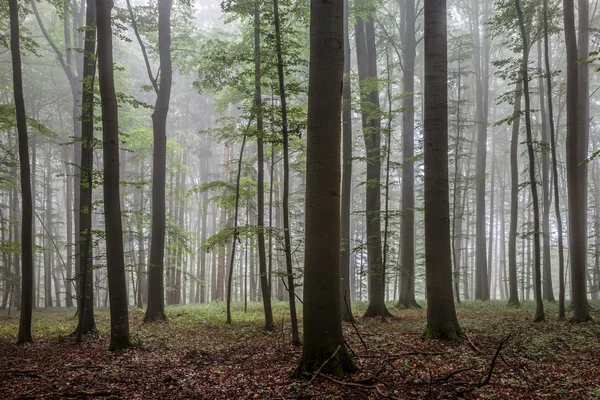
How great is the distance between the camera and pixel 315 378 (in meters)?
4.92

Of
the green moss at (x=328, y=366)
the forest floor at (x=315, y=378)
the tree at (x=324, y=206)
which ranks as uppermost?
the tree at (x=324, y=206)

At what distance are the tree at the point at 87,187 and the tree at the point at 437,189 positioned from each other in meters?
7.26

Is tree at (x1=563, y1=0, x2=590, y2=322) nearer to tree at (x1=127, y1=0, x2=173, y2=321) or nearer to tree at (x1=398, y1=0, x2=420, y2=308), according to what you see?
tree at (x1=398, y1=0, x2=420, y2=308)

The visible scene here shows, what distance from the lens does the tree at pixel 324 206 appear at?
516 centimetres

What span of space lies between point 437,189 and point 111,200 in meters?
6.43

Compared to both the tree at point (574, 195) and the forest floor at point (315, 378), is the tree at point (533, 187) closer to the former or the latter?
the forest floor at point (315, 378)

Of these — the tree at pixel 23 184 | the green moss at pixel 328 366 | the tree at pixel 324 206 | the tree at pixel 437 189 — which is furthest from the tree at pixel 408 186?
the tree at pixel 23 184

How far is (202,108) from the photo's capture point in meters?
32.3

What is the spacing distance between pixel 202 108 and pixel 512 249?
24.1 meters

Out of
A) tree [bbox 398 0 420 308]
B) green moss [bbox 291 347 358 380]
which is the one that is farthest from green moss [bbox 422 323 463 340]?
tree [bbox 398 0 420 308]

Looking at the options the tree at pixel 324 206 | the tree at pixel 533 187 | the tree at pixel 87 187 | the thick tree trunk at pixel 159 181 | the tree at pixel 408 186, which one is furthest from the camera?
the tree at pixel 408 186

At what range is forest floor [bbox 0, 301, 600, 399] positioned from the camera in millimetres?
4723

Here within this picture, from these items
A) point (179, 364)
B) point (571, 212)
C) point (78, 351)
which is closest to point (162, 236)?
point (78, 351)

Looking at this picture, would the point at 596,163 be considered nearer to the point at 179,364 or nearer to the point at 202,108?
the point at 202,108
